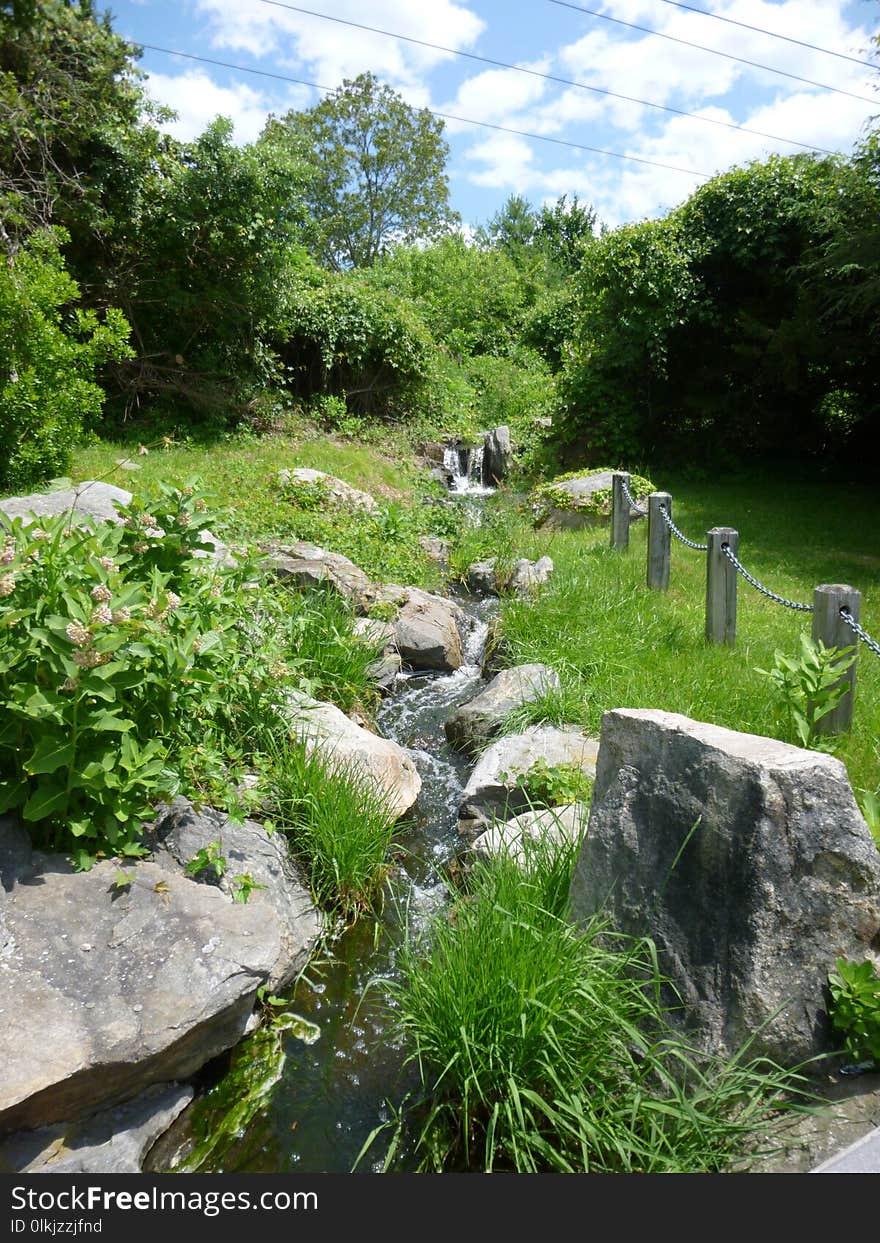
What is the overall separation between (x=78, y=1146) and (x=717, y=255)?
47.7 ft

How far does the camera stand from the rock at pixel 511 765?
16.0 feet

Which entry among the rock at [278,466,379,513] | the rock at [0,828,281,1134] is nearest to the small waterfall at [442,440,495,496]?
the rock at [278,466,379,513]

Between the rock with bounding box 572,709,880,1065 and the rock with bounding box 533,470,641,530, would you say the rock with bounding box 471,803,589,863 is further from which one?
the rock with bounding box 533,470,641,530

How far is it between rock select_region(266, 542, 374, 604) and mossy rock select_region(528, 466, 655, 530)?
12.2ft

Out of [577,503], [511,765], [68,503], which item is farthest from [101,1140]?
[577,503]

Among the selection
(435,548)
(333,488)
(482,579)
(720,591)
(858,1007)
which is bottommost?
(858,1007)

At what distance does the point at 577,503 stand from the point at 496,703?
5.74 meters

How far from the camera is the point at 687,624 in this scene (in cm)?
675

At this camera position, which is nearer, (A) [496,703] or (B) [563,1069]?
(B) [563,1069]

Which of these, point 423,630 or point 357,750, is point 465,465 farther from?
point 357,750

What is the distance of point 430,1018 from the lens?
9.87 ft

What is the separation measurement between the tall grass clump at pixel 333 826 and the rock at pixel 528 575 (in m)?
3.71

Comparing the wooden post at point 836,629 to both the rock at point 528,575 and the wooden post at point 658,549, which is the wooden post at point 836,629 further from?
the rock at point 528,575

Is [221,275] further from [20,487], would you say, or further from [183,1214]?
[183,1214]
